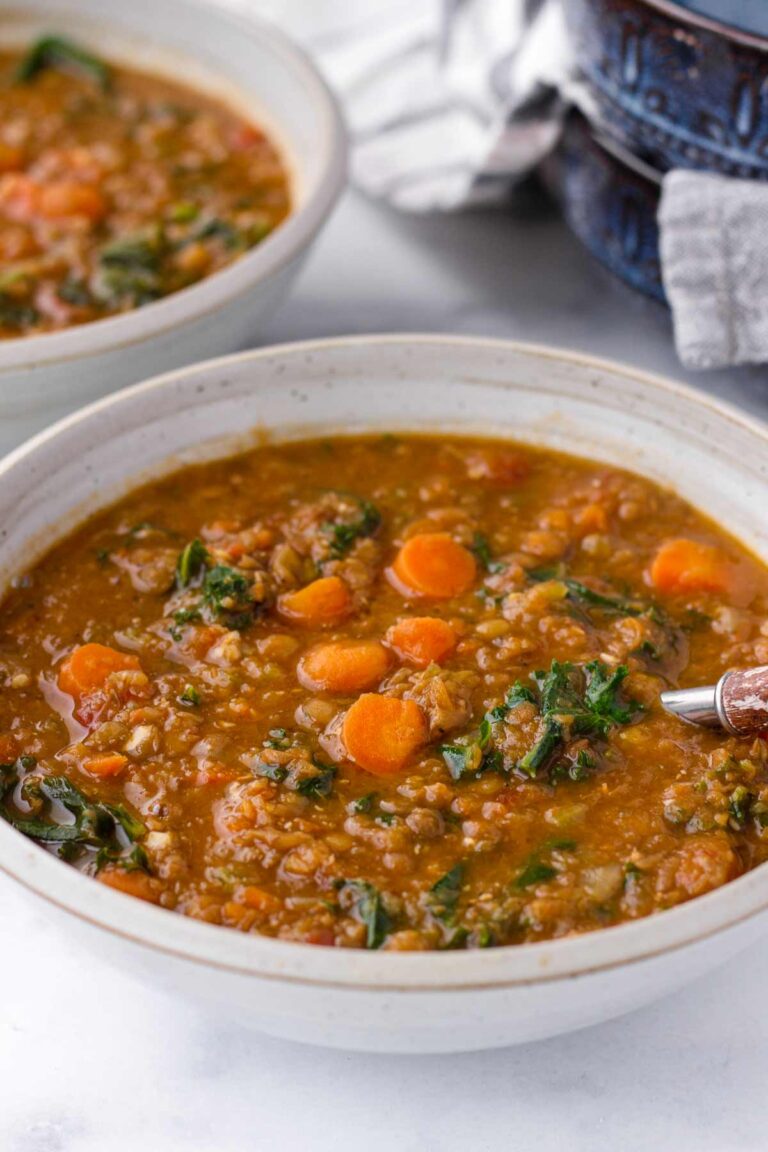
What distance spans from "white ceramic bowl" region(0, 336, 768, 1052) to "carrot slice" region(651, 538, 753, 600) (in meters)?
0.14

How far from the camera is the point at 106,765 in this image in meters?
3.34

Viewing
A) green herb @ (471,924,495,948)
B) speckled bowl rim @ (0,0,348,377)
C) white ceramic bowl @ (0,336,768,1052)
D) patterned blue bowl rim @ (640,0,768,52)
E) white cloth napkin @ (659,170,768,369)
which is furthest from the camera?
white cloth napkin @ (659,170,768,369)

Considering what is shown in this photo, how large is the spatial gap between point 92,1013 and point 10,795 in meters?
0.53

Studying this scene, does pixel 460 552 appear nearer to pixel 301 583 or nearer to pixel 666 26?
pixel 301 583

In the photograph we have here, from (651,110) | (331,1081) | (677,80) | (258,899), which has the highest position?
(677,80)

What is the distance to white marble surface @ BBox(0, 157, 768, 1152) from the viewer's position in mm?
3127

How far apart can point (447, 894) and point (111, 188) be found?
3.46 meters

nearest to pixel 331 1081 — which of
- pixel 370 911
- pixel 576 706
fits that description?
pixel 370 911

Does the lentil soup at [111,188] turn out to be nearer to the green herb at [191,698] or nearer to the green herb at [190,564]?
the green herb at [190,564]

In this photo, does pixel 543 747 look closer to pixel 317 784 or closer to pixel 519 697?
pixel 519 697

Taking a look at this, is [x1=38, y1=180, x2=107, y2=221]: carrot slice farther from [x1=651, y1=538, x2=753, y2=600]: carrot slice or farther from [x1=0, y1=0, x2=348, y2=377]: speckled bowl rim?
[x1=651, y1=538, x2=753, y2=600]: carrot slice

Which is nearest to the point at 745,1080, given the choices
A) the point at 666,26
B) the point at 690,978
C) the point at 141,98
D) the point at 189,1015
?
the point at 690,978

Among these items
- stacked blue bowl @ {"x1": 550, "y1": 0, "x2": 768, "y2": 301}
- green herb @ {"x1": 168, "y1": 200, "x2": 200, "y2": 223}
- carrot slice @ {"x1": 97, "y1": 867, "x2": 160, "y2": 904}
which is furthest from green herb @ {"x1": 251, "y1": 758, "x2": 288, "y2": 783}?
green herb @ {"x1": 168, "y1": 200, "x2": 200, "y2": 223}

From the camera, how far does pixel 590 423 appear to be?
4.24 m
